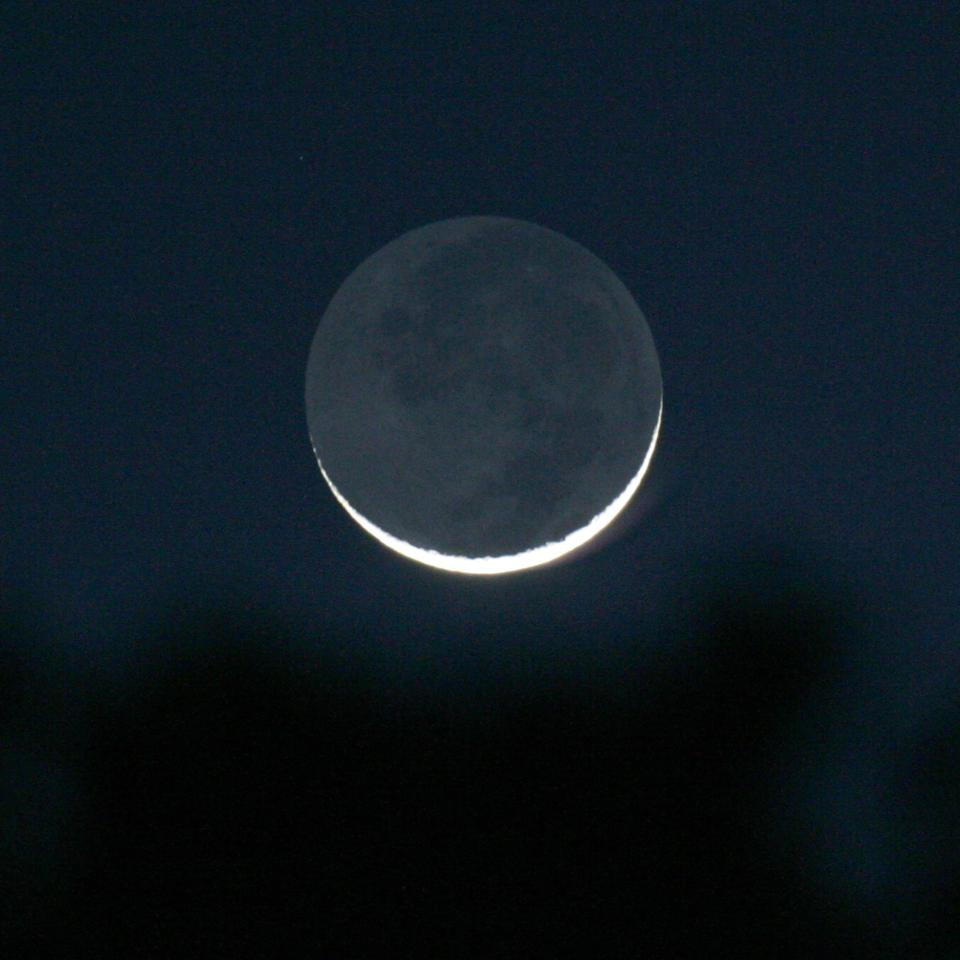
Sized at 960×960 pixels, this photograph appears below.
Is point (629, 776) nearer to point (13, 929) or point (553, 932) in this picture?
point (553, 932)

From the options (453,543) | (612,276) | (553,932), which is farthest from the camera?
(553,932)

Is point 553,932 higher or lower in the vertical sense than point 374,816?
lower

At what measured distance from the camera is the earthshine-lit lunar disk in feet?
48.9

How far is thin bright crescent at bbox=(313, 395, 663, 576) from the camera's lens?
49.1ft

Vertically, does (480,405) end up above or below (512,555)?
above

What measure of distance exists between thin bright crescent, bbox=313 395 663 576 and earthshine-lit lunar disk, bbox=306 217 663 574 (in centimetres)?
3

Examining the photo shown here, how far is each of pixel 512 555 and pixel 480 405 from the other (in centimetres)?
234

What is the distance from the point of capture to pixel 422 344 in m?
15.2

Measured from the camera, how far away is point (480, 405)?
15.0 m

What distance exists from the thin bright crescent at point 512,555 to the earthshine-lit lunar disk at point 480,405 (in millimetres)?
34

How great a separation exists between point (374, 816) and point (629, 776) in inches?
182

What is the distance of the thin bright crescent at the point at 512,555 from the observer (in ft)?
49.1

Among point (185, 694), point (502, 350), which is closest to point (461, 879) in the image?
point (185, 694)

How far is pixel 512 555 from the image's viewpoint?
14812 millimetres
